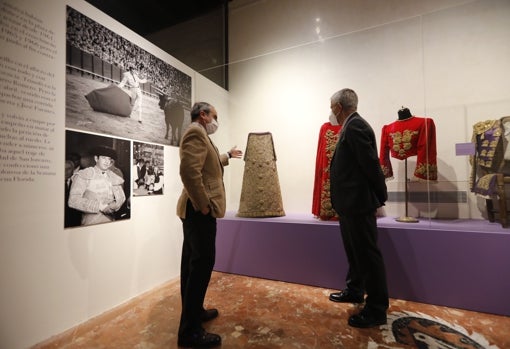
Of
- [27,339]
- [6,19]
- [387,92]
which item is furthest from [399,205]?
[6,19]

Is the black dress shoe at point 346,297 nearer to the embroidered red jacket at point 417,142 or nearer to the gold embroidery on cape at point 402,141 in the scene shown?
the embroidered red jacket at point 417,142

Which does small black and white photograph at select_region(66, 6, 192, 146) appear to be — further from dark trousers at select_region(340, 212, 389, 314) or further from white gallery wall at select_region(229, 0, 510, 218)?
dark trousers at select_region(340, 212, 389, 314)

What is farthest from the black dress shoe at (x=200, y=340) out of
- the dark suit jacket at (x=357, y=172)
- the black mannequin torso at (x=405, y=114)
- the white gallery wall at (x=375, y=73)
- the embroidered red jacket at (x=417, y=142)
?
the black mannequin torso at (x=405, y=114)

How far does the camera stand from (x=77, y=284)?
166 cm

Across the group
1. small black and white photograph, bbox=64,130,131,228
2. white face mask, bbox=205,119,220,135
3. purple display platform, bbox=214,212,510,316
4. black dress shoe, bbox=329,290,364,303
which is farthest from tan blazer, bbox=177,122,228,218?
black dress shoe, bbox=329,290,364,303

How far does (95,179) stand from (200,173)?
36.2 inches

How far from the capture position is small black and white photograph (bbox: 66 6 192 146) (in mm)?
1675

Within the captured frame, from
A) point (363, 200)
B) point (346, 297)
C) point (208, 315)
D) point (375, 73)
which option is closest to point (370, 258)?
point (363, 200)

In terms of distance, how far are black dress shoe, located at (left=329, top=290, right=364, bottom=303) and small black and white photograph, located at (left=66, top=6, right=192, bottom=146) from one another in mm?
1926

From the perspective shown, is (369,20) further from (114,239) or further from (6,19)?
(114,239)

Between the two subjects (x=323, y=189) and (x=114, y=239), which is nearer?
(x=114, y=239)

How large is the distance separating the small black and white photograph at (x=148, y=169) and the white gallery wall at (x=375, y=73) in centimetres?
80

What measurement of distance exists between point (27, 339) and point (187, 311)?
0.87 m

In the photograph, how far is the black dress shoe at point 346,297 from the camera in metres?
1.89
